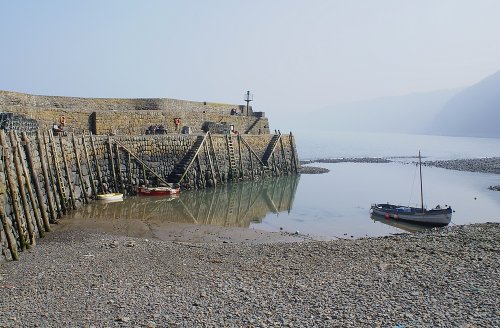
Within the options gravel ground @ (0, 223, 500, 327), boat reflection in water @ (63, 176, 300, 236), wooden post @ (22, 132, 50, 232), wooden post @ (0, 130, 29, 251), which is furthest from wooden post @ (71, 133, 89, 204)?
wooden post @ (0, 130, 29, 251)

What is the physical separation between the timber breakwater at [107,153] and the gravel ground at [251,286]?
234 centimetres

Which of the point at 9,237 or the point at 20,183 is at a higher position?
the point at 20,183

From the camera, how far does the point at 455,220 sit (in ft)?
77.7

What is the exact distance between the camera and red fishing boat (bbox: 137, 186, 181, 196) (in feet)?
86.6

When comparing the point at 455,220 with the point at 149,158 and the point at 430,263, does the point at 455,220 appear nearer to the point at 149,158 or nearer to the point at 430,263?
the point at 430,263

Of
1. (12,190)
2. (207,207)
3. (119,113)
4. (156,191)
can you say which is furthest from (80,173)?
(12,190)

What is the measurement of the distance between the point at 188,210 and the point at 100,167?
580 cm

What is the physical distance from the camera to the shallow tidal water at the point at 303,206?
20.7 metres

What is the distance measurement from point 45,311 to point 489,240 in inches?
522

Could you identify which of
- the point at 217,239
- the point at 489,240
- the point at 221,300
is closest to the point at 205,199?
the point at 217,239

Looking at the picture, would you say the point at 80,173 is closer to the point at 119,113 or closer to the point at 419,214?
the point at 119,113

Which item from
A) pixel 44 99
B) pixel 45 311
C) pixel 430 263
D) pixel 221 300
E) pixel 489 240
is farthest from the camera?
pixel 44 99

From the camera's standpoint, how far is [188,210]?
23875 millimetres

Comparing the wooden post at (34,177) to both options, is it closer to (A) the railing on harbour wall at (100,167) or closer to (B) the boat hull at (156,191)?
(A) the railing on harbour wall at (100,167)
